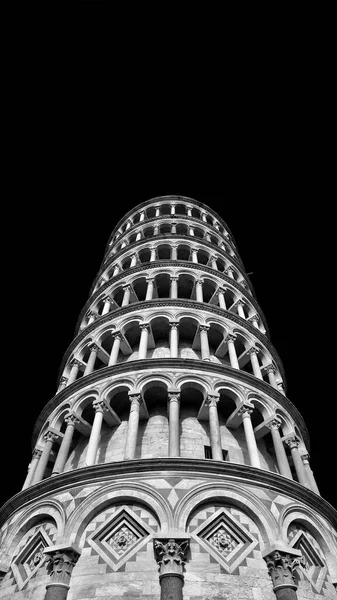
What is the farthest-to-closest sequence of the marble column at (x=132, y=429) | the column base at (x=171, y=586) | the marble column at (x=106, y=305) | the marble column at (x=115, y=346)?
the marble column at (x=106, y=305), the marble column at (x=115, y=346), the marble column at (x=132, y=429), the column base at (x=171, y=586)

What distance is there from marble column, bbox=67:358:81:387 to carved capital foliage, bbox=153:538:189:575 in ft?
33.1

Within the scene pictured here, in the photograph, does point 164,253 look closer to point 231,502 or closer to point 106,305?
point 106,305

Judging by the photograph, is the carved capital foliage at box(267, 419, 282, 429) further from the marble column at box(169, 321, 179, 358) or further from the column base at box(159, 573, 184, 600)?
the column base at box(159, 573, 184, 600)

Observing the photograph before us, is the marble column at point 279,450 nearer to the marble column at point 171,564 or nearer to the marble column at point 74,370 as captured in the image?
the marble column at point 171,564

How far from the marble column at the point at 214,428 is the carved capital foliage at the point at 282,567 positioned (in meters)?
3.12

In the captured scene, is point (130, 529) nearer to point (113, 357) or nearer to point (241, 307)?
point (113, 357)

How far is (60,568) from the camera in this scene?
1152 centimetres

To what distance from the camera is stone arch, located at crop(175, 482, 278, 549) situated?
12328mm

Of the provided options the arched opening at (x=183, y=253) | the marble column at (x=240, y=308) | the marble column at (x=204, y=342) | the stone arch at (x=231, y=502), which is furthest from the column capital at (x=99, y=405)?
the arched opening at (x=183, y=253)

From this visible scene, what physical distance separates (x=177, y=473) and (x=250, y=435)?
353cm

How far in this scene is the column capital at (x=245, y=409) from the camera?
16.8 meters

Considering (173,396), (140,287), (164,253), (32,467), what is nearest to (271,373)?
(173,396)

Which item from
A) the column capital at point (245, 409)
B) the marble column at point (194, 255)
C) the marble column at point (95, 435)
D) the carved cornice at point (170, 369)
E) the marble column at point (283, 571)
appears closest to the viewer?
the marble column at point (283, 571)

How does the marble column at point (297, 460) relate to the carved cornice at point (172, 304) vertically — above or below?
below
